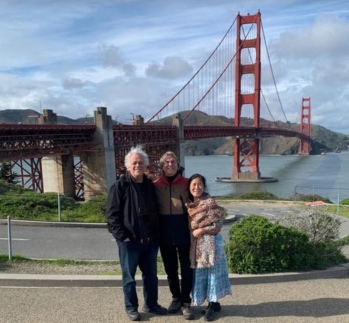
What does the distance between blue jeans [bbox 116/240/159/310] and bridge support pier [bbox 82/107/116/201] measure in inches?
917

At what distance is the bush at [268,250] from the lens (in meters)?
5.10

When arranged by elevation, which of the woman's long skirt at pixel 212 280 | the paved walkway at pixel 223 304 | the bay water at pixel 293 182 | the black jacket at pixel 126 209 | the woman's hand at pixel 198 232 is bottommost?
the bay water at pixel 293 182

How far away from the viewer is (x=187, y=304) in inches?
157

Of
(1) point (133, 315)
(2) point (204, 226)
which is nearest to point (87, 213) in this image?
(1) point (133, 315)

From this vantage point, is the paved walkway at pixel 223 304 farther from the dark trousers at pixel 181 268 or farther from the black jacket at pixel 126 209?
the black jacket at pixel 126 209

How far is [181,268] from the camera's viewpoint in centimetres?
404

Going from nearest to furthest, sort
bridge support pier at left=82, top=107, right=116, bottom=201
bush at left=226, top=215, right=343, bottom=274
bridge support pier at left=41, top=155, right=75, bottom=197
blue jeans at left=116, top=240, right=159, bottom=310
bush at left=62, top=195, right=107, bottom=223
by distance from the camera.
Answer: blue jeans at left=116, top=240, right=159, bottom=310, bush at left=226, top=215, right=343, bottom=274, bush at left=62, top=195, right=107, bottom=223, bridge support pier at left=41, top=155, right=75, bottom=197, bridge support pier at left=82, top=107, right=116, bottom=201

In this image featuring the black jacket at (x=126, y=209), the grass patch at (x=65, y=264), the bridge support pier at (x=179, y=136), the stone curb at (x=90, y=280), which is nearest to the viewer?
the black jacket at (x=126, y=209)

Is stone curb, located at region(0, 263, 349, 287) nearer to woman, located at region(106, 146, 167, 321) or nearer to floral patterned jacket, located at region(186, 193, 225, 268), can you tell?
woman, located at region(106, 146, 167, 321)

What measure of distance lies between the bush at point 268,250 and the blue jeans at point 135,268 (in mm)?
1350

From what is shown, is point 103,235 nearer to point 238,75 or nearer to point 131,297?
point 131,297

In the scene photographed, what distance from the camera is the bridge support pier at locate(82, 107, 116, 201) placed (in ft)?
89.3

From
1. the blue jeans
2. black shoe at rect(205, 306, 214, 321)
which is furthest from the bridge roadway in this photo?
black shoe at rect(205, 306, 214, 321)

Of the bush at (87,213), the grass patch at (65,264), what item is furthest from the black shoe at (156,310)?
the bush at (87,213)
